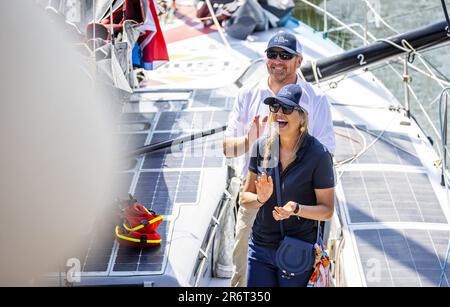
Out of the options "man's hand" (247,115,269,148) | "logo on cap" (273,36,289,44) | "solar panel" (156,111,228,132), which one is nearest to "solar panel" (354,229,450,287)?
"man's hand" (247,115,269,148)

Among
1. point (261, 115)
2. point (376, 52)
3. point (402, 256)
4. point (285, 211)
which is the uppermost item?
point (261, 115)

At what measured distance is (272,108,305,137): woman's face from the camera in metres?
3.17

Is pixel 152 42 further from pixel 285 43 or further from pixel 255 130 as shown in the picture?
pixel 255 130

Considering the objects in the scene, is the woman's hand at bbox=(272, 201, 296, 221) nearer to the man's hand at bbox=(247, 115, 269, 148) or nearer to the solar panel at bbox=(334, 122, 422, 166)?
the man's hand at bbox=(247, 115, 269, 148)

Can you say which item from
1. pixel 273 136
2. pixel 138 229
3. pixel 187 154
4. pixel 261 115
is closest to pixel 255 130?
pixel 261 115

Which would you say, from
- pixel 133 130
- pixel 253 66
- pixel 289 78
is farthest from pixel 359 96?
pixel 289 78

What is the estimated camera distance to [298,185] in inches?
125

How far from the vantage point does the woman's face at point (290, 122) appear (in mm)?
3174

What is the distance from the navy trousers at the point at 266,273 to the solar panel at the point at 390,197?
111cm

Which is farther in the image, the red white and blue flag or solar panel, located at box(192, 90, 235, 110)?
solar panel, located at box(192, 90, 235, 110)

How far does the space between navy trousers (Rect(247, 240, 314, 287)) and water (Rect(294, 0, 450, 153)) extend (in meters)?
6.64

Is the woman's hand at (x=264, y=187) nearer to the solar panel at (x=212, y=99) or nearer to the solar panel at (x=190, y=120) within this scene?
the solar panel at (x=190, y=120)

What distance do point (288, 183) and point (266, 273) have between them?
15.7 inches
